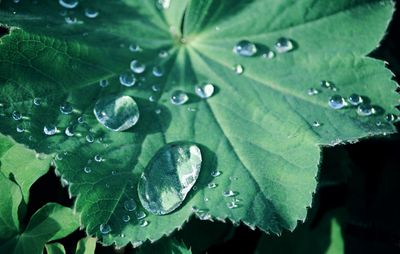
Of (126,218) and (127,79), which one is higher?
(127,79)

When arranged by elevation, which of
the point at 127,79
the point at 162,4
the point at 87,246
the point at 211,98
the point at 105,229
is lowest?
the point at 87,246

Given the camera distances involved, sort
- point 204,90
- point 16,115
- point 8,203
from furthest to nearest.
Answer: point 204,90
point 8,203
point 16,115

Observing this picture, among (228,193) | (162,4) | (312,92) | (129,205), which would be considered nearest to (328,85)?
(312,92)

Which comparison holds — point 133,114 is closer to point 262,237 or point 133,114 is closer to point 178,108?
point 178,108

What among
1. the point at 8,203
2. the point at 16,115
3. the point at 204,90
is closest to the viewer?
the point at 16,115

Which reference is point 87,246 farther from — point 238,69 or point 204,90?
point 238,69

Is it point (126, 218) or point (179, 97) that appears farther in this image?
point (179, 97)

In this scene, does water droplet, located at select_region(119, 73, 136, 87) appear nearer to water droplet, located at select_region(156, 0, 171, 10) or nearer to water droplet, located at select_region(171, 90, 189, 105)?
water droplet, located at select_region(171, 90, 189, 105)

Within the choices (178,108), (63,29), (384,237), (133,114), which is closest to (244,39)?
(178,108)
